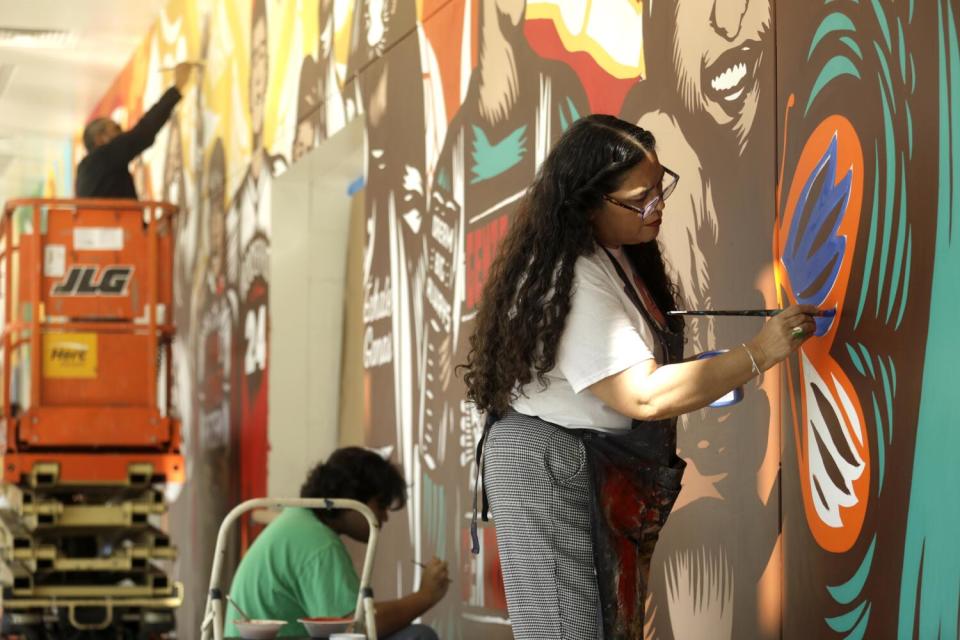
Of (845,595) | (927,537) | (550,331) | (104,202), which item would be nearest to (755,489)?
(845,595)

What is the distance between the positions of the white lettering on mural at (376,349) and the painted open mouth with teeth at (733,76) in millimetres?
2328

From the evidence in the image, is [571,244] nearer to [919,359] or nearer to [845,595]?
[919,359]

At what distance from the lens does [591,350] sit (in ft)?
7.48

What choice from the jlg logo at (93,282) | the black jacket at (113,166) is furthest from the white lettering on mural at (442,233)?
the black jacket at (113,166)

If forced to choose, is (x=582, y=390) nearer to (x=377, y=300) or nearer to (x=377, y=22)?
(x=377, y=300)

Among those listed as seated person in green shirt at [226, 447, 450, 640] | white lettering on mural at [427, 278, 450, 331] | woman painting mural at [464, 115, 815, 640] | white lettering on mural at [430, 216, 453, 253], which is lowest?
seated person in green shirt at [226, 447, 450, 640]

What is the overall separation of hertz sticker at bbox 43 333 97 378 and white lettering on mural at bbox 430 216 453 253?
9.71 feet

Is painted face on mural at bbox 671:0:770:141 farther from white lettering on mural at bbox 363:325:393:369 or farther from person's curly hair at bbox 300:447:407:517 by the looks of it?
white lettering on mural at bbox 363:325:393:369

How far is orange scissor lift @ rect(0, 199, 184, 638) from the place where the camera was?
21.9ft

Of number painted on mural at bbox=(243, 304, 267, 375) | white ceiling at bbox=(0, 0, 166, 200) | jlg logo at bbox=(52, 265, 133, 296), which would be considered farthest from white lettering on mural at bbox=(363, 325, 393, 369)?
white ceiling at bbox=(0, 0, 166, 200)

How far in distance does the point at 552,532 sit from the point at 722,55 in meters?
1.16

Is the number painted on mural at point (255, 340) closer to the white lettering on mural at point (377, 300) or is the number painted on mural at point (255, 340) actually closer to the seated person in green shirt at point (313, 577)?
the white lettering on mural at point (377, 300)

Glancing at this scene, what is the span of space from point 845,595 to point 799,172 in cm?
77

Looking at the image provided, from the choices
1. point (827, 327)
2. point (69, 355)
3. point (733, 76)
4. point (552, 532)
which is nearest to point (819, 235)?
point (827, 327)
